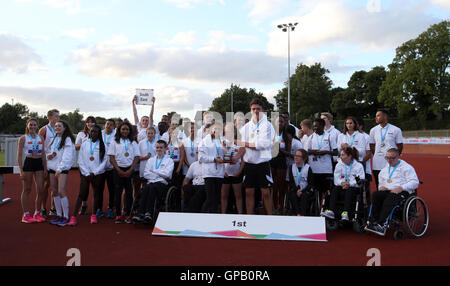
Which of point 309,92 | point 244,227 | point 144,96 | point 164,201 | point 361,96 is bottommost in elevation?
point 244,227

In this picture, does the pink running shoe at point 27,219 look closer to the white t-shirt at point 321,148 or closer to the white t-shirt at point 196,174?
the white t-shirt at point 196,174

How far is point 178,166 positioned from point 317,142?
252cm

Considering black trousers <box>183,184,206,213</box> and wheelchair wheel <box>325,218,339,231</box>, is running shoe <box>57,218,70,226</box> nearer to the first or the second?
black trousers <box>183,184,206,213</box>

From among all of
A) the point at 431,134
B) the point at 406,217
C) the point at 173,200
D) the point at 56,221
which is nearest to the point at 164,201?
the point at 173,200

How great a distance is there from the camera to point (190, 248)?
4.66 metres

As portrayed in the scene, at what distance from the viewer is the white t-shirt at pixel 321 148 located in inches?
252

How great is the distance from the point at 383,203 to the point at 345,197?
548 millimetres

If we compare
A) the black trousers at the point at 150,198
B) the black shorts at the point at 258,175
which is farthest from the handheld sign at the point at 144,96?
the black shorts at the point at 258,175

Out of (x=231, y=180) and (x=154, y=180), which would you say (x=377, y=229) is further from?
(x=154, y=180)

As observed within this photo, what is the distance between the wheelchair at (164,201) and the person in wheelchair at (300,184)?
6.42 feet

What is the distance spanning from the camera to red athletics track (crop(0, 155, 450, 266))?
4.17 meters
